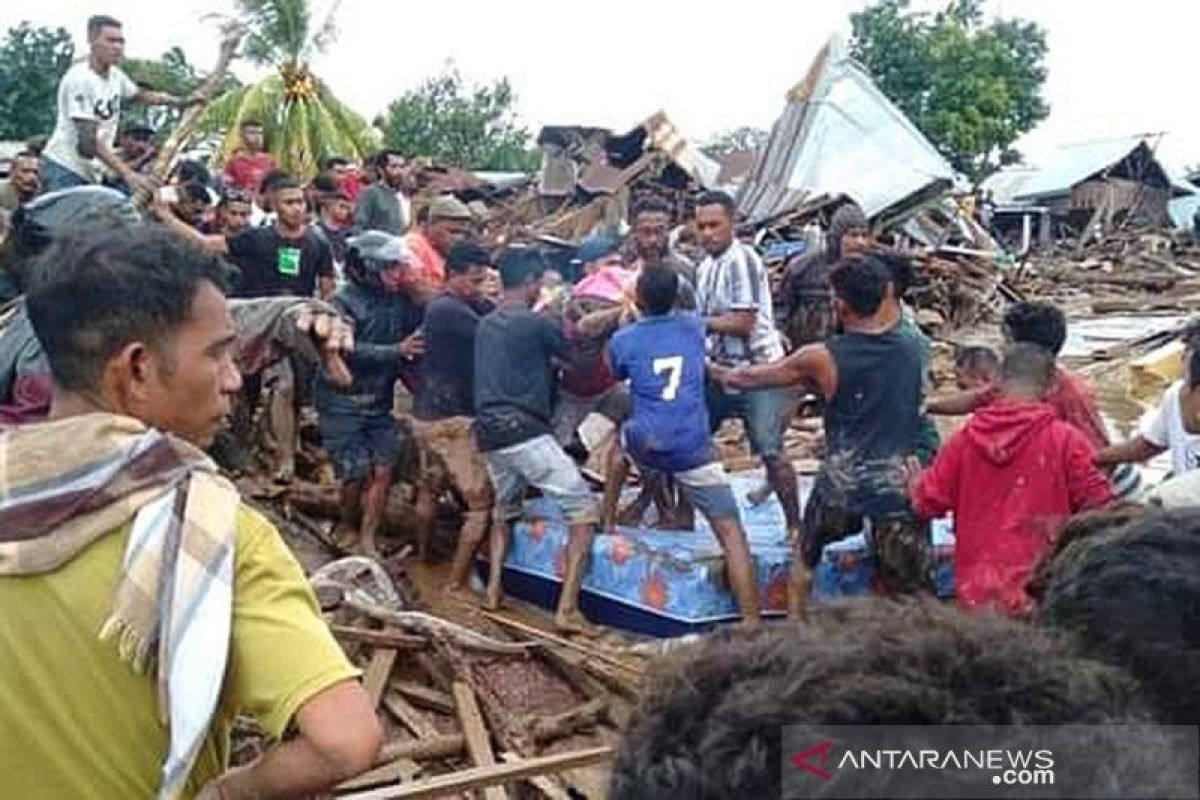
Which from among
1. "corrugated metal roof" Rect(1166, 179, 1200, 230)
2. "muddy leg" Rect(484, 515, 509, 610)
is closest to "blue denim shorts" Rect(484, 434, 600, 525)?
"muddy leg" Rect(484, 515, 509, 610)

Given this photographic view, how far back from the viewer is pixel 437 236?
782 cm

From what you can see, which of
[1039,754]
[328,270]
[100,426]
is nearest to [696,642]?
[1039,754]

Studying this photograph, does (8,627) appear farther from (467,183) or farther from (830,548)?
(467,183)

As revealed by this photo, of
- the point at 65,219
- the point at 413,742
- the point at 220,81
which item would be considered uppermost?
the point at 220,81

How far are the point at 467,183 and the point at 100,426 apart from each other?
14254mm

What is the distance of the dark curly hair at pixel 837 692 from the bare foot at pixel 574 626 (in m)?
5.55

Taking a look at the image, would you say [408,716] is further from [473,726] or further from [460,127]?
[460,127]

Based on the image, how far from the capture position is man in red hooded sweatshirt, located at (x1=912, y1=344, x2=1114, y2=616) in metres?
4.65

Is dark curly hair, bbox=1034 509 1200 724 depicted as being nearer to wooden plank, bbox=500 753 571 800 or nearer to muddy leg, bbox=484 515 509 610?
wooden plank, bbox=500 753 571 800

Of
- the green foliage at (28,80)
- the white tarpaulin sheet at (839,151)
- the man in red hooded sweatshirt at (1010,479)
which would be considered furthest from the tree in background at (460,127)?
the man in red hooded sweatshirt at (1010,479)

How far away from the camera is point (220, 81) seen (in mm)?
7816

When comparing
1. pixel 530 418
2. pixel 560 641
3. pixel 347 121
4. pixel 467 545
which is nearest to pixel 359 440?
pixel 467 545

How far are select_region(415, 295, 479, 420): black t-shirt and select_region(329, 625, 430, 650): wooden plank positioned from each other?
1.87m

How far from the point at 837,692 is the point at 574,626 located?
5.71 meters
